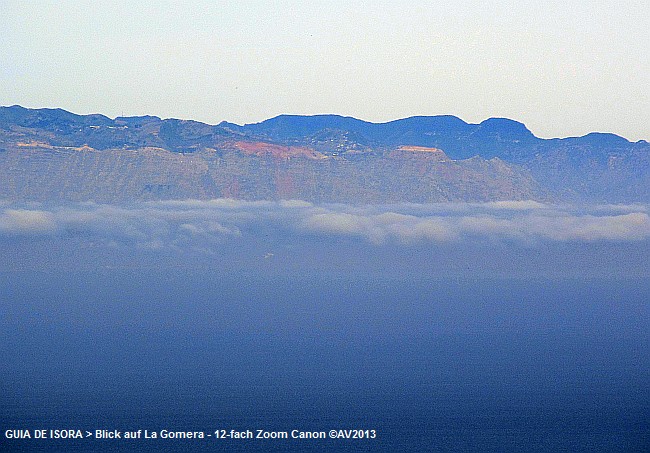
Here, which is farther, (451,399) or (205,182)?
(205,182)

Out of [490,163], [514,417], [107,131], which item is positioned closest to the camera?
[514,417]

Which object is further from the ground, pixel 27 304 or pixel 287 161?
pixel 287 161

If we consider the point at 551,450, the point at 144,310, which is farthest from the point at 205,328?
the point at 551,450

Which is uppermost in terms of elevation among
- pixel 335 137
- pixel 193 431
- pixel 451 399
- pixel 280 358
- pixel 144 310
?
pixel 335 137

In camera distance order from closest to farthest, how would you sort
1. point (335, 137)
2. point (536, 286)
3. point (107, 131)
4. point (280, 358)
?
1. point (280, 358)
2. point (107, 131)
3. point (335, 137)
4. point (536, 286)

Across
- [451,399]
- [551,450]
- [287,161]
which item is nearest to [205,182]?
[287,161]

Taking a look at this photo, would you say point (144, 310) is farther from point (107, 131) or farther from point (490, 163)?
point (490, 163)
